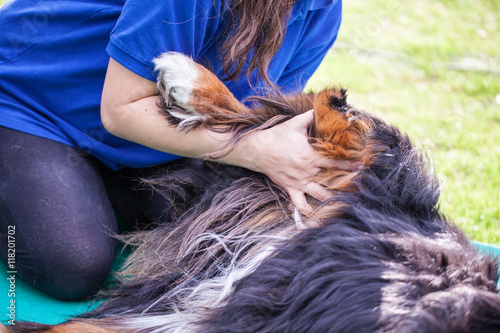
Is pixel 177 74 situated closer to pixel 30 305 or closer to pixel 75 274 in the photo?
pixel 75 274

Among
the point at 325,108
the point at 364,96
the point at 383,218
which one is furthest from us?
the point at 364,96

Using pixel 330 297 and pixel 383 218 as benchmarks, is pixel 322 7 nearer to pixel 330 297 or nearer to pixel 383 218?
pixel 383 218

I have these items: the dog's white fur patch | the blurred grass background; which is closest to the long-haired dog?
the dog's white fur patch

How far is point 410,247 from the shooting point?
1.29 meters

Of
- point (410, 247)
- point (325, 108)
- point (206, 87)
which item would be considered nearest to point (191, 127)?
point (206, 87)

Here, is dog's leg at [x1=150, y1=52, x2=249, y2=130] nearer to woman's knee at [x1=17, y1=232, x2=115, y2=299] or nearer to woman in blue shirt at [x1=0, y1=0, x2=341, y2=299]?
woman in blue shirt at [x1=0, y1=0, x2=341, y2=299]

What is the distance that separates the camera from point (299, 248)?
1439mm

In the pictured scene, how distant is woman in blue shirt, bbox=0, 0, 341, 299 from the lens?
1.70 m

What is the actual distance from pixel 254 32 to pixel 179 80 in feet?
1.19

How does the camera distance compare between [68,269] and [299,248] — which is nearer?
[299,248]

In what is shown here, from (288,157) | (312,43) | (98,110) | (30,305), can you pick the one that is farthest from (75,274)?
(312,43)

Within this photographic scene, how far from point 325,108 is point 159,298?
2.95ft

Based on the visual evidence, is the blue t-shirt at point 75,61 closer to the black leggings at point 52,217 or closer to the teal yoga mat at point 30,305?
the black leggings at point 52,217

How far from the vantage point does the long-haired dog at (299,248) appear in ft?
3.93
